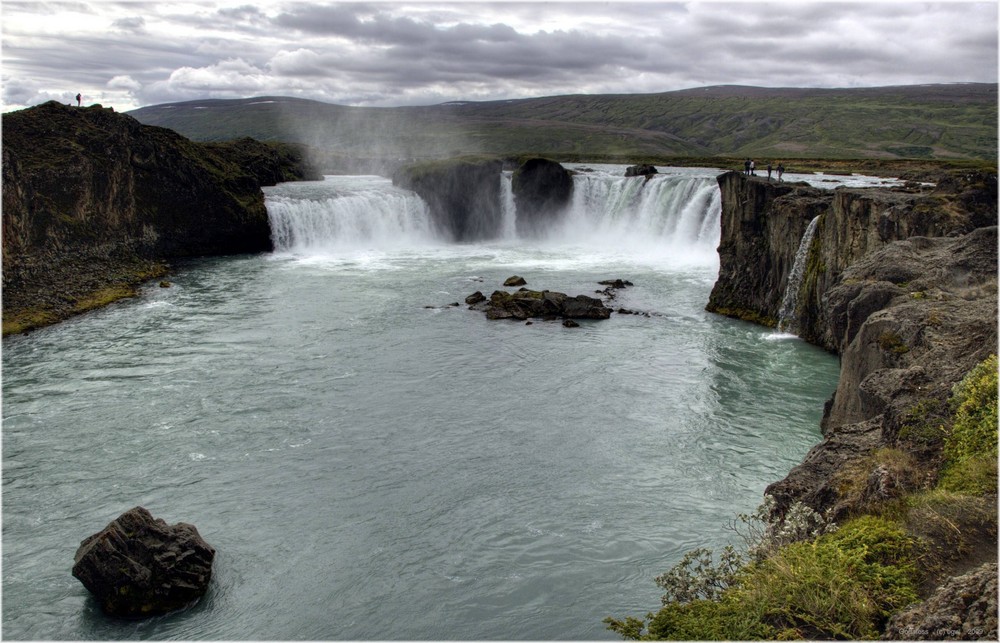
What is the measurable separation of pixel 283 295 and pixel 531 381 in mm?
18385

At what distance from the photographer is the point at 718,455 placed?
19.5 meters

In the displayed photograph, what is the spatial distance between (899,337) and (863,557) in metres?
6.96

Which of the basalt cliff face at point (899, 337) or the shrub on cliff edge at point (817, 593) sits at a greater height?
the basalt cliff face at point (899, 337)

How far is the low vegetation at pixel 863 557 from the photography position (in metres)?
7.82

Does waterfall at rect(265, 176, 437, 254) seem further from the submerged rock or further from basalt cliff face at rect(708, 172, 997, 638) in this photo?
basalt cliff face at rect(708, 172, 997, 638)

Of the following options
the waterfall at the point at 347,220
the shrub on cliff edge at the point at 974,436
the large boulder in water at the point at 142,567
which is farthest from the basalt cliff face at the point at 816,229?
the waterfall at the point at 347,220

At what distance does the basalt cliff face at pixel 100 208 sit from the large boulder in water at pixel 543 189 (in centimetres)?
2149

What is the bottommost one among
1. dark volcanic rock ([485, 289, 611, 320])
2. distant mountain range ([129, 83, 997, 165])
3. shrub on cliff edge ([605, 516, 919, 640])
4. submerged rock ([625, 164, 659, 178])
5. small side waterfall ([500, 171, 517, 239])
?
dark volcanic rock ([485, 289, 611, 320])

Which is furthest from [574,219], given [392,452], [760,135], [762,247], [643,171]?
[760,135]

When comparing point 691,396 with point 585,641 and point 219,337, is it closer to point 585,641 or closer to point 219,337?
point 585,641

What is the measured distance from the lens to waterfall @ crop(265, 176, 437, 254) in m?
55.1

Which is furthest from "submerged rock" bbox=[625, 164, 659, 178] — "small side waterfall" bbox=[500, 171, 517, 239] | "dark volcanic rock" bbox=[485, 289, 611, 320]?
"dark volcanic rock" bbox=[485, 289, 611, 320]

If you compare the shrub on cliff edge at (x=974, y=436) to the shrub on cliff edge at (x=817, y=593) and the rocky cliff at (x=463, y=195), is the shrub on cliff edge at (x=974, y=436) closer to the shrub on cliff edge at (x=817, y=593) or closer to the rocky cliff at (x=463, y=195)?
the shrub on cliff edge at (x=817, y=593)

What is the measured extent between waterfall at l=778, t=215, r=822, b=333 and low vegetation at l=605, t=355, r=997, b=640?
853 inches
